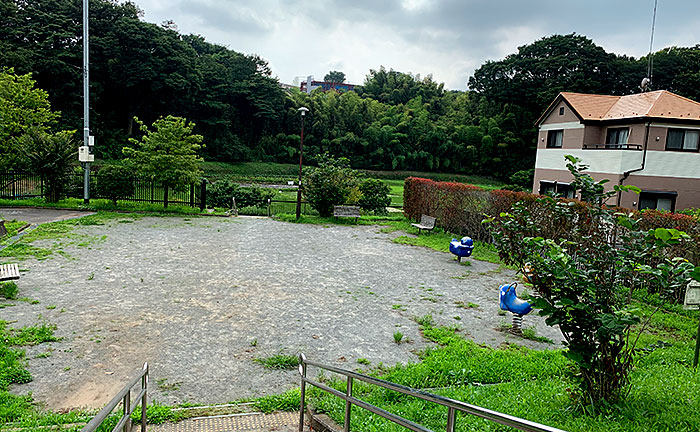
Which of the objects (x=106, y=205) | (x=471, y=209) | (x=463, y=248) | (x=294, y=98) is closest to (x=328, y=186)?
(x=471, y=209)

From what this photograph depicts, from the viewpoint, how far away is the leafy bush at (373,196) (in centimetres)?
2297

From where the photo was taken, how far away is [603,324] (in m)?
3.19

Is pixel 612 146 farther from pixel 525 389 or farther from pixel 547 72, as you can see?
pixel 547 72

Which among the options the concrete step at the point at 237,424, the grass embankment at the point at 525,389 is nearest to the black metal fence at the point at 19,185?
the concrete step at the point at 237,424

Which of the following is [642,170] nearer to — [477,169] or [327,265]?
[327,265]

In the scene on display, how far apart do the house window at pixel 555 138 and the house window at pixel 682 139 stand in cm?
483

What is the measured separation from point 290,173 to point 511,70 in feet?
93.3

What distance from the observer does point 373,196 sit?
2328 cm

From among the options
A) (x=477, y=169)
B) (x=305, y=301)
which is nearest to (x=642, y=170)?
(x=305, y=301)

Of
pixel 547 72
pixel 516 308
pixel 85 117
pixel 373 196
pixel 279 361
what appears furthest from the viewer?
pixel 547 72

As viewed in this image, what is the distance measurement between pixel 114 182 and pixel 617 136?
69.7ft

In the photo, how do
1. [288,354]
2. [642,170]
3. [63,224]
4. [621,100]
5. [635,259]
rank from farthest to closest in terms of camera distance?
[621,100]
[642,170]
[63,224]
[288,354]
[635,259]

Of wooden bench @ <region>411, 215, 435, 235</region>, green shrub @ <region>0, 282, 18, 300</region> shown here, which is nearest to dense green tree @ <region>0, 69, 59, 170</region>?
green shrub @ <region>0, 282, 18, 300</region>

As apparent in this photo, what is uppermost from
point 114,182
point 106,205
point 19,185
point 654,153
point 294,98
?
point 294,98
